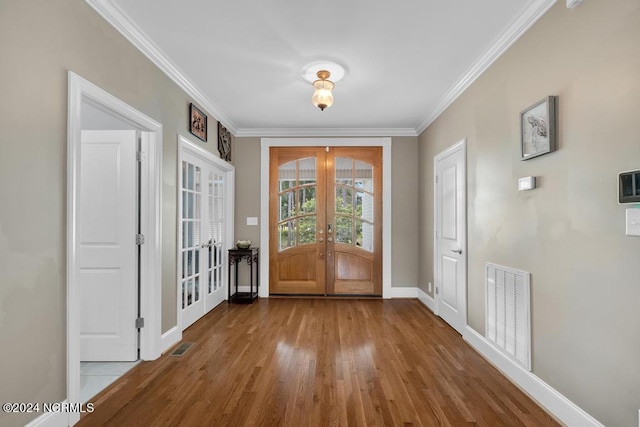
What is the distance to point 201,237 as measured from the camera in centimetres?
397

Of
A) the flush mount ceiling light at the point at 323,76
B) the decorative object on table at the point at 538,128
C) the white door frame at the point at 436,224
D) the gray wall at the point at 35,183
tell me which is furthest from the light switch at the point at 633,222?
the gray wall at the point at 35,183

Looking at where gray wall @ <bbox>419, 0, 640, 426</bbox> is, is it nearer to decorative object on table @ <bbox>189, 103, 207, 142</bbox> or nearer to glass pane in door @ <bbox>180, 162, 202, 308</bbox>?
decorative object on table @ <bbox>189, 103, 207, 142</bbox>

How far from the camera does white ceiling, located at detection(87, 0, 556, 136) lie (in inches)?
86.4

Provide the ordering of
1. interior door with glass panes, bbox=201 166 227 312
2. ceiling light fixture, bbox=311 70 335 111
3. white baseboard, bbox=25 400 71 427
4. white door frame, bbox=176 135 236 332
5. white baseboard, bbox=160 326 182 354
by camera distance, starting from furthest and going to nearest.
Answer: interior door with glass panes, bbox=201 166 227 312
white door frame, bbox=176 135 236 332
ceiling light fixture, bbox=311 70 335 111
white baseboard, bbox=160 326 182 354
white baseboard, bbox=25 400 71 427

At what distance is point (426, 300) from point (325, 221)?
1.85 meters

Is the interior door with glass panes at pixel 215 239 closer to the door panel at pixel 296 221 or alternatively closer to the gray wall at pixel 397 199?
the gray wall at pixel 397 199

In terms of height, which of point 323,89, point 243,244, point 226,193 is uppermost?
point 323,89

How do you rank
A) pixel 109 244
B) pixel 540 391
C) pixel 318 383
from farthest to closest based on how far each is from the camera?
pixel 109 244
pixel 318 383
pixel 540 391

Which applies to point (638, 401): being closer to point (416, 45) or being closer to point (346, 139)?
point (416, 45)

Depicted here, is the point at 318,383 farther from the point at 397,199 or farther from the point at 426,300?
the point at 397,199

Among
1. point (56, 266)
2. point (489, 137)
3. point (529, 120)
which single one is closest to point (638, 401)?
point (529, 120)

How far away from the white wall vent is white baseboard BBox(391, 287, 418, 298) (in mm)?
2184

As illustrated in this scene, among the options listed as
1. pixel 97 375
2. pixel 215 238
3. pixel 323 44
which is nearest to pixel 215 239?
pixel 215 238

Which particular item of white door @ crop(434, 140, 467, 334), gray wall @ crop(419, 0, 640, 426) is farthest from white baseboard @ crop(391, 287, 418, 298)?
gray wall @ crop(419, 0, 640, 426)
